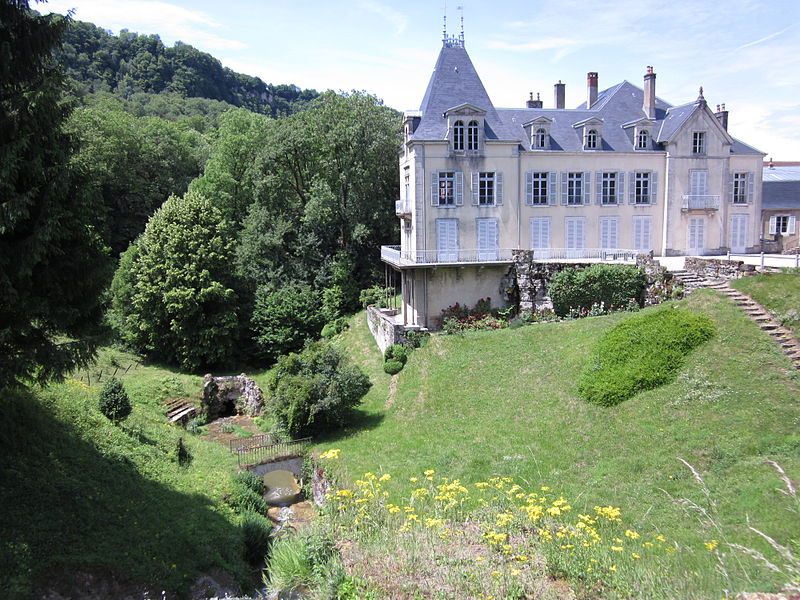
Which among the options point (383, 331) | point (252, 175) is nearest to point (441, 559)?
point (383, 331)

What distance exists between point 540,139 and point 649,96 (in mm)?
7256

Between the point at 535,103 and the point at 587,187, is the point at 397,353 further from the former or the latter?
the point at 535,103

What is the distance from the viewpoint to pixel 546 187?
29.5 metres

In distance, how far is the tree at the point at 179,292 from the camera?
30.1 meters

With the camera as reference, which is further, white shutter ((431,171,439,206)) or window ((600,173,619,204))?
window ((600,173,619,204))

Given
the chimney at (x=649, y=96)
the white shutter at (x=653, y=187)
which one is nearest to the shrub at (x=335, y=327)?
the white shutter at (x=653, y=187)

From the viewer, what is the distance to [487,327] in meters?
27.0

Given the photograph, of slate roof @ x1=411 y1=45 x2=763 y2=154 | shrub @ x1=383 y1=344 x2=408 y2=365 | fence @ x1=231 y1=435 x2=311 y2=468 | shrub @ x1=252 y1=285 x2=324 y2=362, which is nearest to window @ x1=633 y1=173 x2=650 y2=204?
slate roof @ x1=411 y1=45 x2=763 y2=154

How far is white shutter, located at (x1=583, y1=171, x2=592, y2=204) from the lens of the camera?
97.4 feet

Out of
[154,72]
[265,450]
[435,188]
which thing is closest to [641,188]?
[435,188]

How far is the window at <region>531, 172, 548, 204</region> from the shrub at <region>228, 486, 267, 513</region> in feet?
64.9

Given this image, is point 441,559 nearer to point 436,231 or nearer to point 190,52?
point 436,231

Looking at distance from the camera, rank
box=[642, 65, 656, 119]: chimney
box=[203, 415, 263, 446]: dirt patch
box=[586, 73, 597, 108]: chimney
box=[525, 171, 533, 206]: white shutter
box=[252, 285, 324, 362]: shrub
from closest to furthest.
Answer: box=[203, 415, 263, 446]: dirt patch
box=[525, 171, 533, 206]: white shutter
box=[642, 65, 656, 119]: chimney
box=[252, 285, 324, 362]: shrub
box=[586, 73, 597, 108]: chimney

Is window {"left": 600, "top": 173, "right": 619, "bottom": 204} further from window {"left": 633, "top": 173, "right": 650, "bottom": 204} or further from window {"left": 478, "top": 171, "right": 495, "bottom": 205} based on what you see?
window {"left": 478, "top": 171, "right": 495, "bottom": 205}
